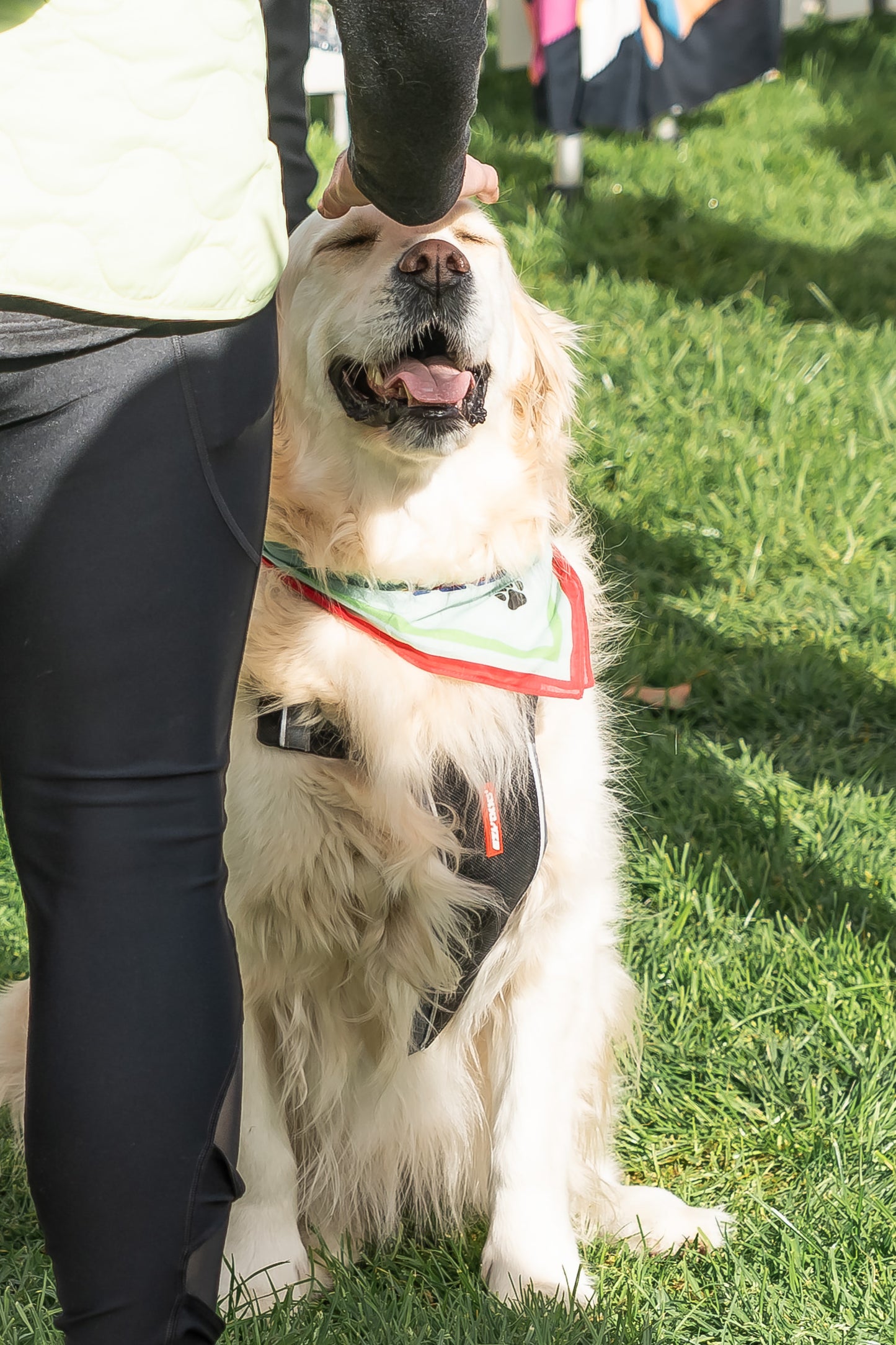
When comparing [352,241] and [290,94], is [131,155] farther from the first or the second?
[290,94]

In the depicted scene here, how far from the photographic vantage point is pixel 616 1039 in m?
2.17

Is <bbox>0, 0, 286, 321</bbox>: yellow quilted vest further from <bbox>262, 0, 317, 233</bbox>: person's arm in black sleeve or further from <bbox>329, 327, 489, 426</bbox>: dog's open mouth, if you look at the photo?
<bbox>262, 0, 317, 233</bbox>: person's arm in black sleeve

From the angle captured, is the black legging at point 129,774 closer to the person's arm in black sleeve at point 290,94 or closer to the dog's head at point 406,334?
the dog's head at point 406,334

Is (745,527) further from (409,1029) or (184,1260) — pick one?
(184,1260)

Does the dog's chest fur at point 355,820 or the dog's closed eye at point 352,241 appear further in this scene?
the dog's closed eye at point 352,241

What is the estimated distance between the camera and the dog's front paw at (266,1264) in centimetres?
190

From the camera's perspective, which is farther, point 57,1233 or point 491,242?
point 491,242

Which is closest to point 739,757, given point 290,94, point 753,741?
point 753,741

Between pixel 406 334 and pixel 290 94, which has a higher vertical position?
pixel 290 94

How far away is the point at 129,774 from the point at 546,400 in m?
1.31

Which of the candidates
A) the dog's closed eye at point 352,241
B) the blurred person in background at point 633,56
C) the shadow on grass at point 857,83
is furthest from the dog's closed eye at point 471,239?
the shadow on grass at point 857,83

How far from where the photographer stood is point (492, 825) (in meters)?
1.91

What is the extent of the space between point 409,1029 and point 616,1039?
0.37 m

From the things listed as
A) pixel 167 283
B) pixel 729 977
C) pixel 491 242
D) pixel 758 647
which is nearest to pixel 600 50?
pixel 758 647
